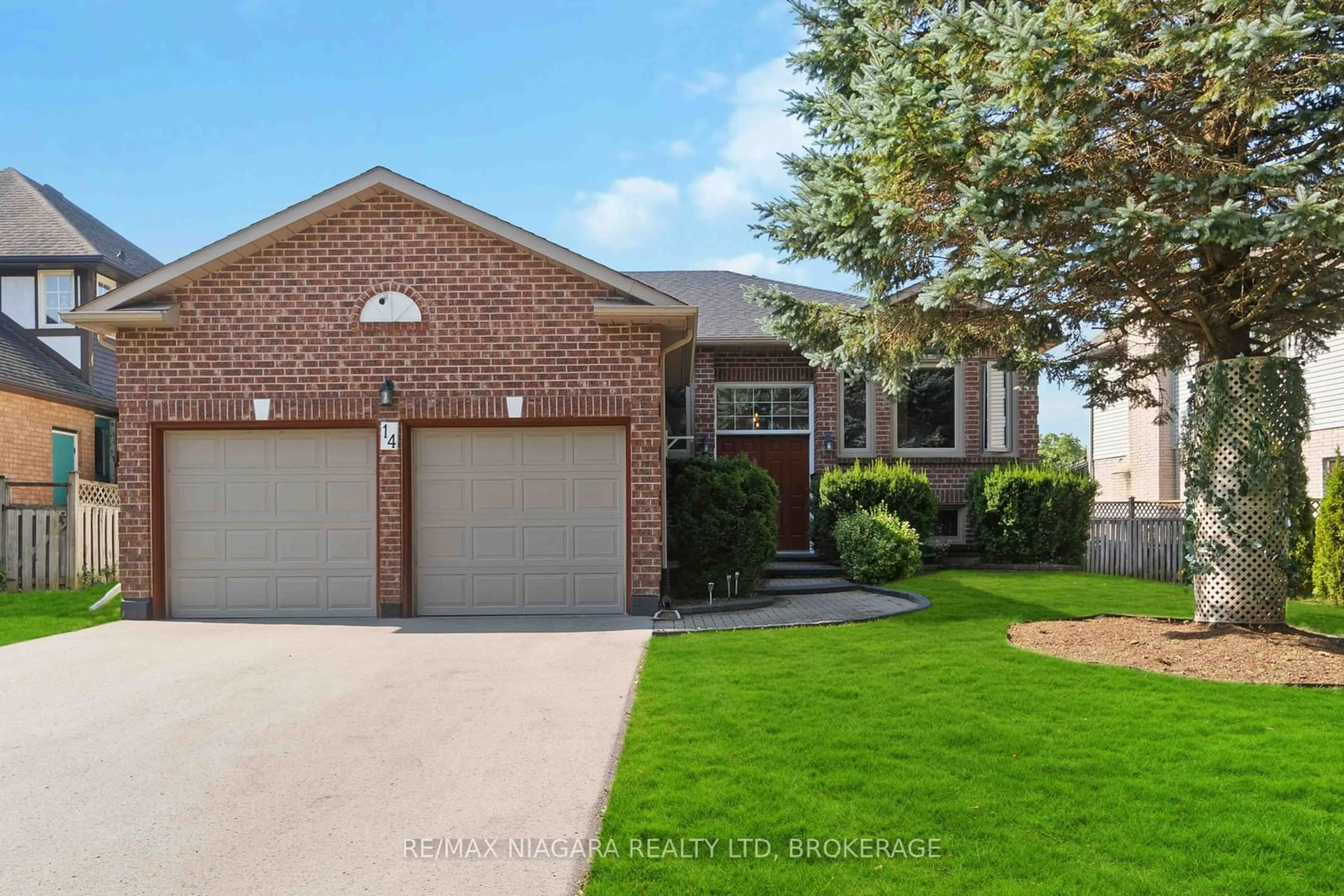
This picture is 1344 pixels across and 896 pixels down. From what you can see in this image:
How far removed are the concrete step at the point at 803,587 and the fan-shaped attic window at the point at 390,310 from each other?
5.66 m

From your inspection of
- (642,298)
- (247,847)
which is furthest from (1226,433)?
(247,847)

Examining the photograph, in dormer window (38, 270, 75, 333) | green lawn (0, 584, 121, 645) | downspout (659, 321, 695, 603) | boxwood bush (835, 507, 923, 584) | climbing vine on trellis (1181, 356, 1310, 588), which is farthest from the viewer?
dormer window (38, 270, 75, 333)

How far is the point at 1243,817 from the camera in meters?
4.02

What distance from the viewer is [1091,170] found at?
7145 millimetres

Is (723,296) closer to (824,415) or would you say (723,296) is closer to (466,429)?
(824,415)

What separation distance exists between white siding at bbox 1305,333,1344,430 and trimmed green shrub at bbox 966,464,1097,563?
4.32 meters

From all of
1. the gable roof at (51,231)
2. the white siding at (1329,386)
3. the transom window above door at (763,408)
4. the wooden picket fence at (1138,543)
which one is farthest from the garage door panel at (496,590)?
the white siding at (1329,386)

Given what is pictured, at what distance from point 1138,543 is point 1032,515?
5.57ft

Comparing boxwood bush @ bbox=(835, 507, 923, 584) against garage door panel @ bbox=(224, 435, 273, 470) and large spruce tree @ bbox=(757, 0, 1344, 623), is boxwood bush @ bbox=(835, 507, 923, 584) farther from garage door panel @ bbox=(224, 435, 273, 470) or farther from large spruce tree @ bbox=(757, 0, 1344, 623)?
garage door panel @ bbox=(224, 435, 273, 470)

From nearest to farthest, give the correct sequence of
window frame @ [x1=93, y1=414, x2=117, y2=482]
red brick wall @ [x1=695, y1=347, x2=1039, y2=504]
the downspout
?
the downspout → red brick wall @ [x1=695, y1=347, x2=1039, y2=504] → window frame @ [x1=93, y1=414, x2=117, y2=482]

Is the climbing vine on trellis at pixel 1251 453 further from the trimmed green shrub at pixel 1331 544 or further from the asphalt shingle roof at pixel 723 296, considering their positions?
the asphalt shingle roof at pixel 723 296

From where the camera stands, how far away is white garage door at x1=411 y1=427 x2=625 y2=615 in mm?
10422

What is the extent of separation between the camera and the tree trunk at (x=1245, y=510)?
7980 mm

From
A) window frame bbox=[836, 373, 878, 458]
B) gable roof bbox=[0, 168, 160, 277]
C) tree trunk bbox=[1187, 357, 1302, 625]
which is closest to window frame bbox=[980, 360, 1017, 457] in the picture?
window frame bbox=[836, 373, 878, 458]
